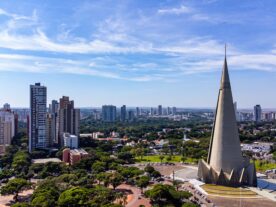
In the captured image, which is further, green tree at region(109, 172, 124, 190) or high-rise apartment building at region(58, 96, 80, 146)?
high-rise apartment building at region(58, 96, 80, 146)

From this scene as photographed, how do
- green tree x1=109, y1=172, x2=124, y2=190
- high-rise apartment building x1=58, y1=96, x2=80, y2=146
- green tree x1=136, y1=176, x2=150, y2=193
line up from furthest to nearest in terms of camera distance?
1. high-rise apartment building x1=58, y1=96, x2=80, y2=146
2. green tree x1=109, y1=172, x2=124, y2=190
3. green tree x1=136, y1=176, x2=150, y2=193

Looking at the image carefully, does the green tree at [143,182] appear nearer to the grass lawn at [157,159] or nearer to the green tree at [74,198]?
the green tree at [74,198]

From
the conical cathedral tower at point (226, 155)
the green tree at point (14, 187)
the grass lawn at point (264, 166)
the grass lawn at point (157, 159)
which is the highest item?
the conical cathedral tower at point (226, 155)

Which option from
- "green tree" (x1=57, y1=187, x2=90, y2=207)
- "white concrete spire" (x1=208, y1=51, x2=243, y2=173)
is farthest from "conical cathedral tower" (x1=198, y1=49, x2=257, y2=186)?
"green tree" (x1=57, y1=187, x2=90, y2=207)

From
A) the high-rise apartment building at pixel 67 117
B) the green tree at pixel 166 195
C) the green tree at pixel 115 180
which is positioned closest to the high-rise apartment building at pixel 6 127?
the high-rise apartment building at pixel 67 117

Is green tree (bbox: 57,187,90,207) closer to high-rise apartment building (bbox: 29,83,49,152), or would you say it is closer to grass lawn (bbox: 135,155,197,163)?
grass lawn (bbox: 135,155,197,163)

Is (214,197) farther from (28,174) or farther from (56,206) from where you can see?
(28,174)
